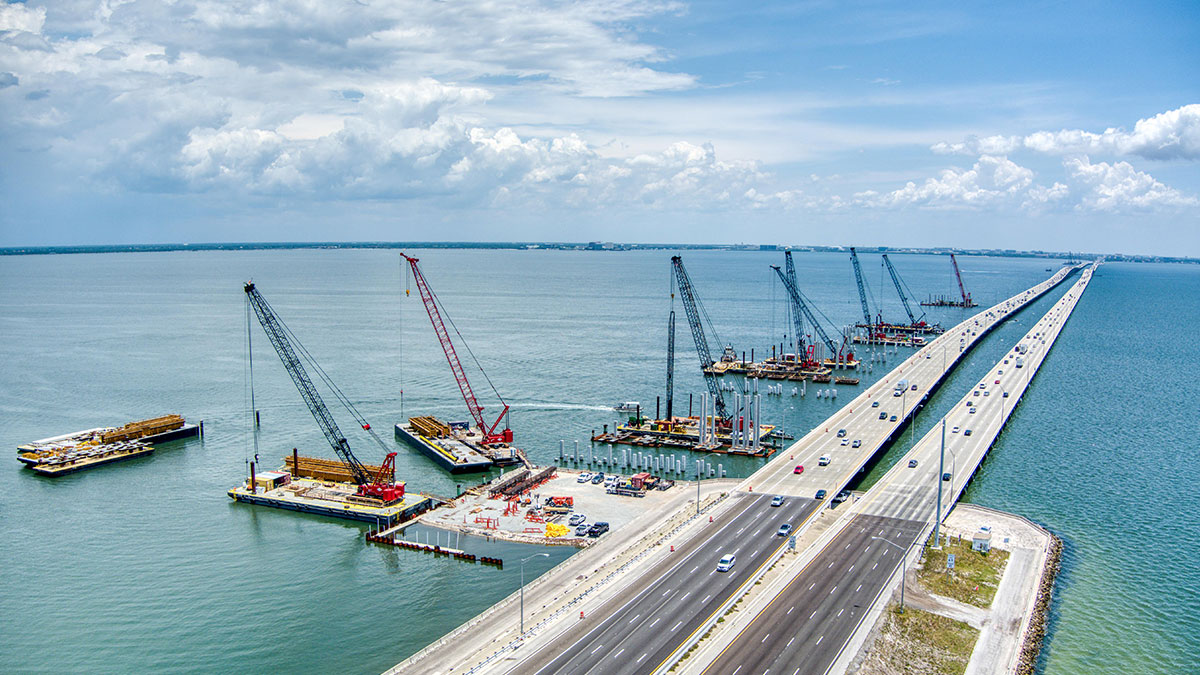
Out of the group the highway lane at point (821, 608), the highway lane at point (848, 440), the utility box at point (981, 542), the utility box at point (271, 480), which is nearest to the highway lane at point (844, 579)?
the highway lane at point (821, 608)

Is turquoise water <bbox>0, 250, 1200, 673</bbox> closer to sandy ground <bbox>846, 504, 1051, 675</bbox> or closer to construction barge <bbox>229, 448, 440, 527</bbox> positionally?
construction barge <bbox>229, 448, 440, 527</bbox>

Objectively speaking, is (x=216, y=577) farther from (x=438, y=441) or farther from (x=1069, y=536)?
(x=1069, y=536)

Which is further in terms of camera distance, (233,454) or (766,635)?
(233,454)

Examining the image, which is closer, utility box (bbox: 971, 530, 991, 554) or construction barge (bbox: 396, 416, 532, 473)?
utility box (bbox: 971, 530, 991, 554)

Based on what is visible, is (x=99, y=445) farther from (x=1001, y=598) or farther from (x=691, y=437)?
(x=1001, y=598)

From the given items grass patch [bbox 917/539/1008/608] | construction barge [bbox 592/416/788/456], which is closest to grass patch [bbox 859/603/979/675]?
grass patch [bbox 917/539/1008/608]

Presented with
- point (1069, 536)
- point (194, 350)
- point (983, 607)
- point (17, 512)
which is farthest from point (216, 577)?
point (194, 350)

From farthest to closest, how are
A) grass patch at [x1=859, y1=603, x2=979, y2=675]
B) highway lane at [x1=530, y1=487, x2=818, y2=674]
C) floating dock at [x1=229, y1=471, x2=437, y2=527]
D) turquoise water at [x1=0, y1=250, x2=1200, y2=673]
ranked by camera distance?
floating dock at [x1=229, y1=471, x2=437, y2=527]
turquoise water at [x1=0, y1=250, x2=1200, y2=673]
highway lane at [x1=530, y1=487, x2=818, y2=674]
grass patch at [x1=859, y1=603, x2=979, y2=675]
